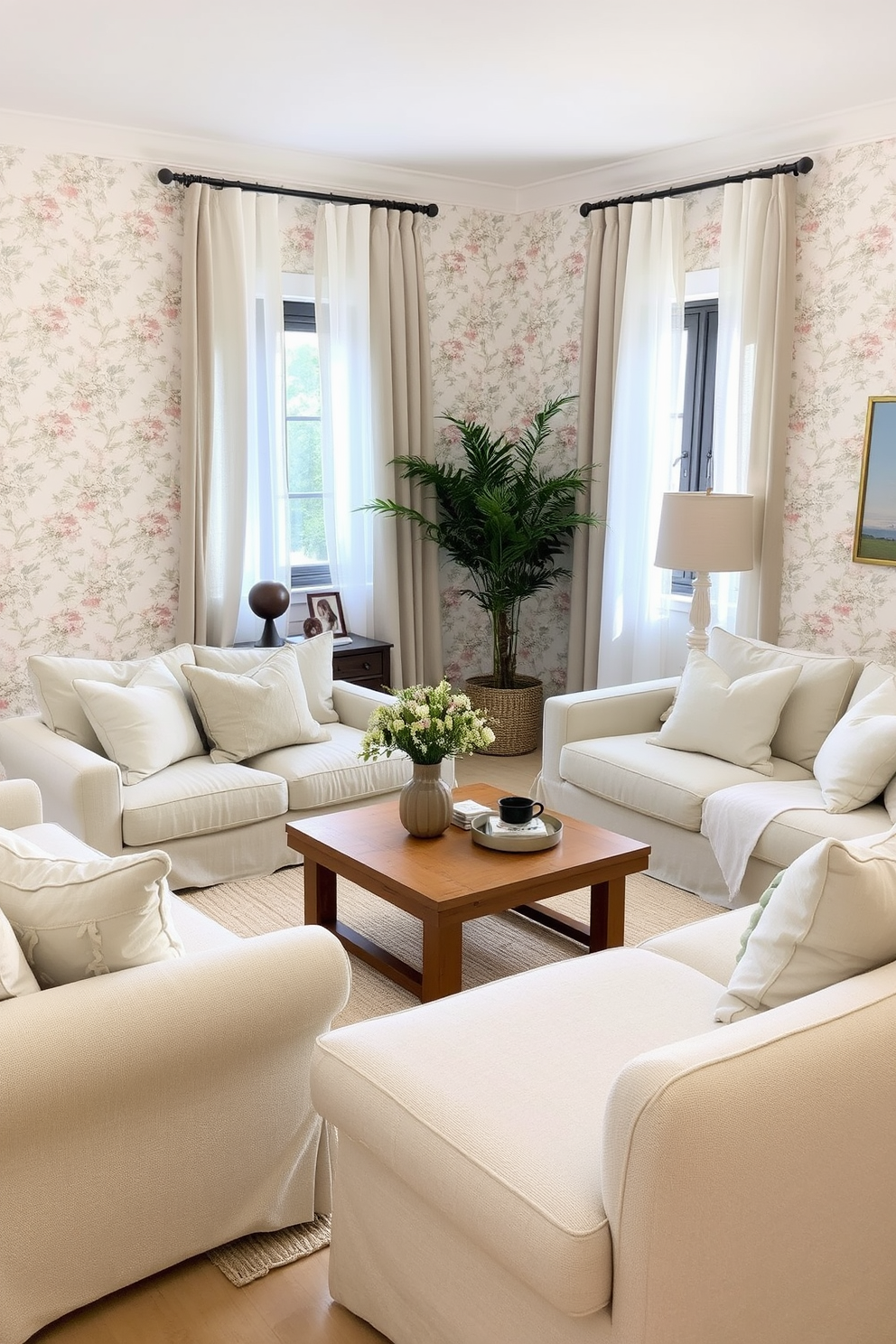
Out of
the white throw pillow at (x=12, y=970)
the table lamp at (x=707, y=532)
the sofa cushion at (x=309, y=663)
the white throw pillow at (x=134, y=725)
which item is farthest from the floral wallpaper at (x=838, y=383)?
the white throw pillow at (x=12, y=970)

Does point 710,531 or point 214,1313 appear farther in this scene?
point 710,531

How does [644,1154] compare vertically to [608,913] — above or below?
above

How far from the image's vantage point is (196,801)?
3852 mm

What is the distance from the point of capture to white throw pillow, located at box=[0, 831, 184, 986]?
6.62 feet

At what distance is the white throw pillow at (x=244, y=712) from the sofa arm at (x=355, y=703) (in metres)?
0.35

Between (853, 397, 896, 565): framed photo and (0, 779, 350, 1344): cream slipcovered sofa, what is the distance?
3.19 m

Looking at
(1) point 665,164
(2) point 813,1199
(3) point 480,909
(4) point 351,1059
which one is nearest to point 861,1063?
(2) point 813,1199

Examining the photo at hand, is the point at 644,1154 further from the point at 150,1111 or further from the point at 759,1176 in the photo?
the point at 150,1111

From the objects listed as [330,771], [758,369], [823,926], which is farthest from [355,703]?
[823,926]

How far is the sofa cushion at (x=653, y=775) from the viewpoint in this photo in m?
3.92

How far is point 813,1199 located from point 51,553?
4.05 meters

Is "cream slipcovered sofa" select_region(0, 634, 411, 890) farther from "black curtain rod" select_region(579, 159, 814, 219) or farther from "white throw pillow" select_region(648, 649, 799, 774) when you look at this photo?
"black curtain rod" select_region(579, 159, 814, 219)

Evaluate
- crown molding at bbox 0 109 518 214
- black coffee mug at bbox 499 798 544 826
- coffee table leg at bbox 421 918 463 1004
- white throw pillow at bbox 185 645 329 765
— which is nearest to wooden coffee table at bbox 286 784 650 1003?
coffee table leg at bbox 421 918 463 1004

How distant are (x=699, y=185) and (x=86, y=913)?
4.29 metres
